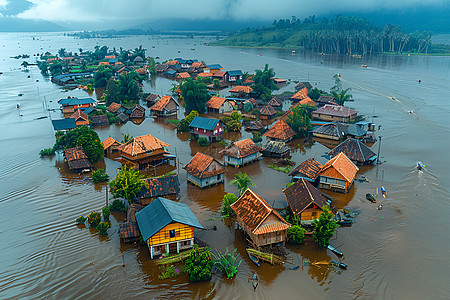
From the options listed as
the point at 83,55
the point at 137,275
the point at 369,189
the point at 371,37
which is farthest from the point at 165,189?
the point at 371,37

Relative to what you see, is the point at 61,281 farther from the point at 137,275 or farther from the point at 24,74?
the point at 24,74

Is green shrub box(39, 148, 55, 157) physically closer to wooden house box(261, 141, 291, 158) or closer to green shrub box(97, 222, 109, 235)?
green shrub box(97, 222, 109, 235)

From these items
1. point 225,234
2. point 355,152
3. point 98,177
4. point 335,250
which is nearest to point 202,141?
point 98,177

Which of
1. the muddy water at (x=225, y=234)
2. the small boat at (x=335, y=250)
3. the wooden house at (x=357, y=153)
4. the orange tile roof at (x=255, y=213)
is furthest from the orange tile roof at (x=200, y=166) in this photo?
the wooden house at (x=357, y=153)

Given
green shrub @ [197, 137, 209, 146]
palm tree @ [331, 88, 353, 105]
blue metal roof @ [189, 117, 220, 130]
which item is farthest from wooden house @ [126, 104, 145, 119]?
palm tree @ [331, 88, 353, 105]

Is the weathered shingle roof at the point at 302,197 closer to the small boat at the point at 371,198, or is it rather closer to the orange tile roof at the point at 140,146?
the small boat at the point at 371,198

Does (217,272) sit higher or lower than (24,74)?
lower
